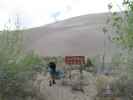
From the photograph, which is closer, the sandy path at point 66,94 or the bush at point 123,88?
the bush at point 123,88

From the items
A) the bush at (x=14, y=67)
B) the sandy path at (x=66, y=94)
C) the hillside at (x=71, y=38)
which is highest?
the hillside at (x=71, y=38)

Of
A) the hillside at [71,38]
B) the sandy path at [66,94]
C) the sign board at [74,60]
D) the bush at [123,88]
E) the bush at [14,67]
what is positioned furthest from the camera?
the hillside at [71,38]

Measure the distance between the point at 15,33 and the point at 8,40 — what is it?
0.56 m

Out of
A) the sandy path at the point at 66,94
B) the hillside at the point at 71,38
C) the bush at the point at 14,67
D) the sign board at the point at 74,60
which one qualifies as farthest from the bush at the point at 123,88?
the hillside at the point at 71,38

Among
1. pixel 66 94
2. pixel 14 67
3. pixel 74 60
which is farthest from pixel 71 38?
pixel 14 67

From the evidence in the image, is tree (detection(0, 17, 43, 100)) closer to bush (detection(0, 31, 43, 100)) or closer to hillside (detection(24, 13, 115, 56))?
bush (detection(0, 31, 43, 100))

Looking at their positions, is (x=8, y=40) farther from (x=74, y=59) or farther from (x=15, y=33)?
(x=74, y=59)

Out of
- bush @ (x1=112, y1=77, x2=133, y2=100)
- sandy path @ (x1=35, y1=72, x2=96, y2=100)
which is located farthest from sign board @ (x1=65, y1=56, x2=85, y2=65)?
bush @ (x1=112, y1=77, x2=133, y2=100)

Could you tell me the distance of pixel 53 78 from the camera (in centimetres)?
2181

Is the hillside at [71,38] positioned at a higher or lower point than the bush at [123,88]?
higher

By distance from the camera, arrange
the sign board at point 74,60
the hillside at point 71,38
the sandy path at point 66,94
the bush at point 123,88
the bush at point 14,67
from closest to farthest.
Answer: the bush at point 14,67 → the bush at point 123,88 → the sandy path at point 66,94 → the sign board at point 74,60 → the hillside at point 71,38

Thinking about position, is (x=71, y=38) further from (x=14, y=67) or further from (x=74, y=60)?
(x=14, y=67)

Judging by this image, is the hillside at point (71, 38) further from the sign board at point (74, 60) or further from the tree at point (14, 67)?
the tree at point (14, 67)

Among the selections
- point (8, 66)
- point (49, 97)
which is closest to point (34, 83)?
point (49, 97)
